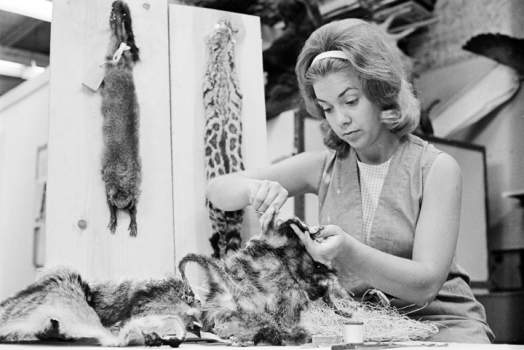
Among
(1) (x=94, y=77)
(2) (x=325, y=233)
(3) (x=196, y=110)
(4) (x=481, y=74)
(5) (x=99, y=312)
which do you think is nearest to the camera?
(5) (x=99, y=312)

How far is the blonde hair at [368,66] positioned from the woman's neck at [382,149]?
0.02 metres

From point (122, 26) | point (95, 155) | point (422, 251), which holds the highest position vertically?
point (122, 26)

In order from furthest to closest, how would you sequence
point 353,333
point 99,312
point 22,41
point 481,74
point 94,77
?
point 481,74 → point 22,41 → point 94,77 → point 99,312 → point 353,333

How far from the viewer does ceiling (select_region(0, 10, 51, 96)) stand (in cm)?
144

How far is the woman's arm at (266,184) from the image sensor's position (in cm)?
115

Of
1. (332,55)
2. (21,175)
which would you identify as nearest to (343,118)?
(332,55)

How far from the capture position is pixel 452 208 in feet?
3.90

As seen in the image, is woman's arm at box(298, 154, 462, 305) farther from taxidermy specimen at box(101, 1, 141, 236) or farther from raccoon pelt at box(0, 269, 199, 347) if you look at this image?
taxidermy specimen at box(101, 1, 141, 236)

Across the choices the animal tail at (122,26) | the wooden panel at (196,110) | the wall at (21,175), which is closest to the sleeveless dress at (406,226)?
the wooden panel at (196,110)

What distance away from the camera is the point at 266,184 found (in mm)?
1170

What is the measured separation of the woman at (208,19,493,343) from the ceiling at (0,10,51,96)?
1.82 feet

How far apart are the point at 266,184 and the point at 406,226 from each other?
30cm

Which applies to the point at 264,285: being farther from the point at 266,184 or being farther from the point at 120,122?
the point at 120,122

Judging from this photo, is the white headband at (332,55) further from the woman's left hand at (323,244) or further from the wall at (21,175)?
the wall at (21,175)
